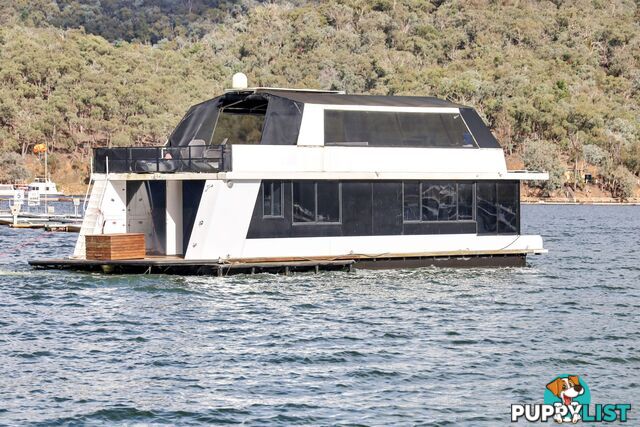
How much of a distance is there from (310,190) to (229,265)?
3432 mm

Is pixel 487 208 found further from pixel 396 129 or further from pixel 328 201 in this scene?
pixel 328 201

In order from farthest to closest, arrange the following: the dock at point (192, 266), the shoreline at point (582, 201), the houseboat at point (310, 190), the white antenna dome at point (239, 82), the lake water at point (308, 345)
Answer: the shoreline at point (582, 201) < the white antenna dome at point (239, 82) < the houseboat at point (310, 190) < the dock at point (192, 266) < the lake water at point (308, 345)

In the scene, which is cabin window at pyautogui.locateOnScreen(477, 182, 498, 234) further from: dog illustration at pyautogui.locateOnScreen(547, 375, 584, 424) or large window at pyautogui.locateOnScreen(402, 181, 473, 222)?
dog illustration at pyautogui.locateOnScreen(547, 375, 584, 424)

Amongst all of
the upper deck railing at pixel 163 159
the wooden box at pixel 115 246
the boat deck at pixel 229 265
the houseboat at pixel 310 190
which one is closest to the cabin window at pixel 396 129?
the houseboat at pixel 310 190

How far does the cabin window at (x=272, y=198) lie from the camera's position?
95.7 ft

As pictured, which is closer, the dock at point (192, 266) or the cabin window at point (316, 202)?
the dock at point (192, 266)

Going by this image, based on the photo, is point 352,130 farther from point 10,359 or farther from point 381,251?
point 10,359

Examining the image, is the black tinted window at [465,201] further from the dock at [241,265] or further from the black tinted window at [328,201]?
the black tinted window at [328,201]

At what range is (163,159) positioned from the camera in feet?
95.9

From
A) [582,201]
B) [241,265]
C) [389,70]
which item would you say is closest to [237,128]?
[241,265]

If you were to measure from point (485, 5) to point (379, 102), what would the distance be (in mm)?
159232

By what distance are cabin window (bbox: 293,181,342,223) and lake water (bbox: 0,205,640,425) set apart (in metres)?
1.71

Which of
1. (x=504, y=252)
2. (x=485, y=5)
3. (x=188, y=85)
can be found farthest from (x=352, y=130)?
(x=485, y=5)

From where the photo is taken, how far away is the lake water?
16828mm
